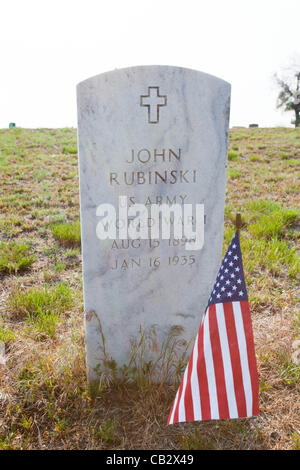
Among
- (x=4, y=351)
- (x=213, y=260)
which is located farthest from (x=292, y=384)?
(x=4, y=351)

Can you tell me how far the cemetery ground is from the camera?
221 cm

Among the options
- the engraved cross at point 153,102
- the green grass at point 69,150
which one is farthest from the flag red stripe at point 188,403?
the green grass at point 69,150

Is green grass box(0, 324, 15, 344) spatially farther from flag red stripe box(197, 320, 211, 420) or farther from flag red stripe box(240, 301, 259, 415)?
flag red stripe box(240, 301, 259, 415)

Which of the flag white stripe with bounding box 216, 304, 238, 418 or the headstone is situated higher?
the headstone

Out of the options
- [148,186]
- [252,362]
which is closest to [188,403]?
[252,362]

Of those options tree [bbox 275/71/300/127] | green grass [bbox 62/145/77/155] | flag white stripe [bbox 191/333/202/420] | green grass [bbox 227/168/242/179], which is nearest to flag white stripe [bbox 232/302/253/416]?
flag white stripe [bbox 191/333/202/420]

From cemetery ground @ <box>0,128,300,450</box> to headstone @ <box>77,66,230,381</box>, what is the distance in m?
0.28

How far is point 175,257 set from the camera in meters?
→ 2.51

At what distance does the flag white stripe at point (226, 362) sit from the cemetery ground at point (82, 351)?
357 mm

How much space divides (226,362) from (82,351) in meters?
1.18

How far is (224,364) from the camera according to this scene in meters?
1.97

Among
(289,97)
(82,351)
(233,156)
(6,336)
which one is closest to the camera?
(82,351)

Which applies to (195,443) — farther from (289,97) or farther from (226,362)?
(289,97)

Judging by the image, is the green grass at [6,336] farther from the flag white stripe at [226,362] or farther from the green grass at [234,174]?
the green grass at [234,174]
